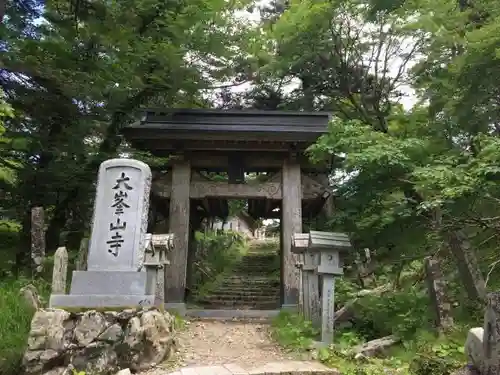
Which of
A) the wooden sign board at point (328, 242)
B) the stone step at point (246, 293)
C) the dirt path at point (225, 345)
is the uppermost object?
the wooden sign board at point (328, 242)

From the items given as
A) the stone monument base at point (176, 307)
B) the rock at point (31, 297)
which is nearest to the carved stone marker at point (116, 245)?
the rock at point (31, 297)

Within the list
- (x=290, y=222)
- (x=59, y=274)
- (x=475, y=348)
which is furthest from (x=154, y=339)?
(x=290, y=222)

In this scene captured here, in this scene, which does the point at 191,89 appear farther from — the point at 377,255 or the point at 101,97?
the point at 377,255

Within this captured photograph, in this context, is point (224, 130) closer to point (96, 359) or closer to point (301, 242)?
point (301, 242)

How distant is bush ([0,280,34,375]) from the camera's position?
6164 millimetres

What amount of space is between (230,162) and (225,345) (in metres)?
5.25

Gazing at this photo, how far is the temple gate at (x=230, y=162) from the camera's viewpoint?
10.8 meters

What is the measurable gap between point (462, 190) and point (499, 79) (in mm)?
2471

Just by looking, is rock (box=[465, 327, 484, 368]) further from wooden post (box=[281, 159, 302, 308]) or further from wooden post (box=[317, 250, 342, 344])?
wooden post (box=[281, 159, 302, 308])

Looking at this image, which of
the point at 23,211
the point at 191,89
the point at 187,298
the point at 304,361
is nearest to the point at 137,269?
the point at 304,361

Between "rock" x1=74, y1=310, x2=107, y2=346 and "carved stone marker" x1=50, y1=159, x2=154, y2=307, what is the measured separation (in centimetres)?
33

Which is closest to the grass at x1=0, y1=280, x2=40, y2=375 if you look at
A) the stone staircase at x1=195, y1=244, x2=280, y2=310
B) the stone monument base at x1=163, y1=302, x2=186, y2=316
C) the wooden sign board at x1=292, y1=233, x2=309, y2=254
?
the stone monument base at x1=163, y1=302, x2=186, y2=316

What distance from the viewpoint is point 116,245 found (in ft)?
23.5

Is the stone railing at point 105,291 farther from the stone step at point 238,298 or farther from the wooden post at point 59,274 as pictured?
the stone step at point 238,298
